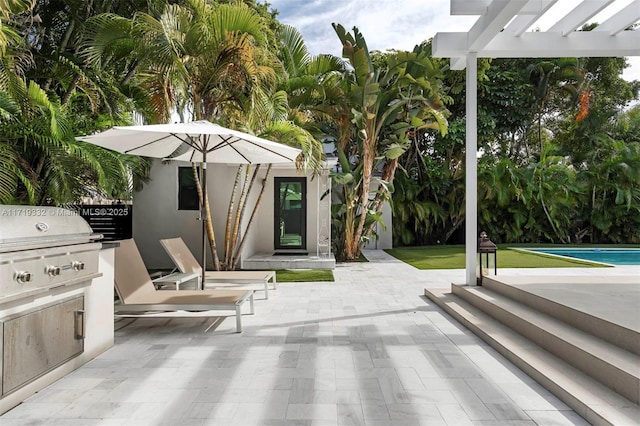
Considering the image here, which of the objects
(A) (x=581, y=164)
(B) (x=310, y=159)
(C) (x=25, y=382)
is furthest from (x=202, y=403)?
(A) (x=581, y=164)

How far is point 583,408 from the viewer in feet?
10.5

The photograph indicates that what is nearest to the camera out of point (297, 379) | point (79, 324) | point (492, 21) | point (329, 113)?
point (297, 379)

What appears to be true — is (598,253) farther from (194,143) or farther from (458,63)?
(194,143)

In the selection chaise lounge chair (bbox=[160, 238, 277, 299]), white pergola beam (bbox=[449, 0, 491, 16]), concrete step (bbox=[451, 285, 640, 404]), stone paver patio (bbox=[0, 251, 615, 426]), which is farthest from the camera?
chaise lounge chair (bbox=[160, 238, 277, 299])

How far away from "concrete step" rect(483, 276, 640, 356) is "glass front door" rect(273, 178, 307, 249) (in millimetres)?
7495

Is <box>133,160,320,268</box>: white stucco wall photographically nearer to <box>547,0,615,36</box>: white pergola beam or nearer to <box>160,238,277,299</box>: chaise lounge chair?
<box>160,238,277,299</box>: chaise lounge chair

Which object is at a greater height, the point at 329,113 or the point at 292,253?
the point at 329,113

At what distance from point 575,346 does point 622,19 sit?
5149 mm

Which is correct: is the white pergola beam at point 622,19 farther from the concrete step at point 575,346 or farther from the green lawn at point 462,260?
the green lawn at point 462,260

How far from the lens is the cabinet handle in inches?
161

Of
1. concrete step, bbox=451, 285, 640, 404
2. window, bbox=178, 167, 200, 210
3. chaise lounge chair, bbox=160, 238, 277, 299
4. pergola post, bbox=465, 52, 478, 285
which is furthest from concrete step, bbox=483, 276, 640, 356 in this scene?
window, bbox=178, 167, 200, 210

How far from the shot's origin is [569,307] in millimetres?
4750

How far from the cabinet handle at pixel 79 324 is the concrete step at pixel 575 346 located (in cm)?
444

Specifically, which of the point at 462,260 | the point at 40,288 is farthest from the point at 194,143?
the point at 462,260
